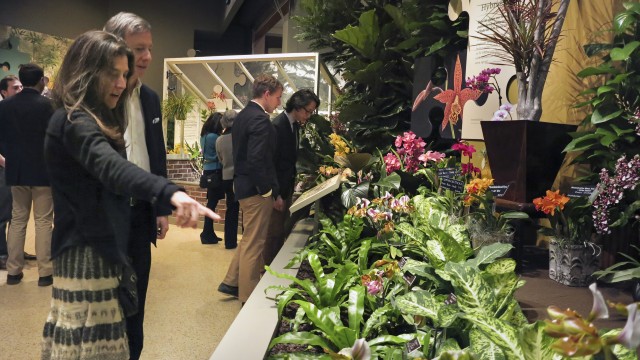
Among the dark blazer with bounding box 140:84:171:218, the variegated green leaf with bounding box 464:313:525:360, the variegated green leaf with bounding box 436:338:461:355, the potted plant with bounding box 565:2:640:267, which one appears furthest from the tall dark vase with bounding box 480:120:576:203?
the dark blazer with bounding box 140:84:171:218

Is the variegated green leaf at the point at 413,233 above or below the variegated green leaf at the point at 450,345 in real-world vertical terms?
above

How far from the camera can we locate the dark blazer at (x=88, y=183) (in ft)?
4.05

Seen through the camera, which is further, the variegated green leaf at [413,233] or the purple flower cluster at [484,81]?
the purple flower cluster at [484,81]

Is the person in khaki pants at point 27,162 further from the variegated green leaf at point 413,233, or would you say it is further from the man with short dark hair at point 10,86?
the variegated green leaf at point 413,233

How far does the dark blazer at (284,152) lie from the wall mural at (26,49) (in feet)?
17.9

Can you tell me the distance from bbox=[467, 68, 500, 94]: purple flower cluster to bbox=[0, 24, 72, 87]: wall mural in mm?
7135

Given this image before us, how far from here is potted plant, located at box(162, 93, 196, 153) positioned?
7.12 metres

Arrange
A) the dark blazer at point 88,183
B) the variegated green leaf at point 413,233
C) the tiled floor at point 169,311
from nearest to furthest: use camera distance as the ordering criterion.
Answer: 1. the dark blazer at point 88,183
2. the variegated green leaf at point 413,233
3. the tiled floor at point 169,311

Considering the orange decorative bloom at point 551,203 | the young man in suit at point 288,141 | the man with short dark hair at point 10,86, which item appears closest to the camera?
the orange decorative bloom at point 551,203

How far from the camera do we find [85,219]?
53.4 inches

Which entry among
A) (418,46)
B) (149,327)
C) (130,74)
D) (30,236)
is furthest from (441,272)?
(30,236)

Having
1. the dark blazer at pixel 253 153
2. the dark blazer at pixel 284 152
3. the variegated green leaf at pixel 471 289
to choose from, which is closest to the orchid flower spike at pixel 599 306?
the variegated green leaf at pixel 471 289

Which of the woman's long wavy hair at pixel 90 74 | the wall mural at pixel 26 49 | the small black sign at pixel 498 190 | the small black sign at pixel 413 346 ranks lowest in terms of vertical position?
the small black sign at pixel 413 346

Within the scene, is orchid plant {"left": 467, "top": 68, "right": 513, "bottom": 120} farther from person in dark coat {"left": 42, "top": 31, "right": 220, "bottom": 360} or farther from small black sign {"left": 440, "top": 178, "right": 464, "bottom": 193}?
person in dark coat {"left": 42, "top": 31, "right": 220, "bottom": 360}
